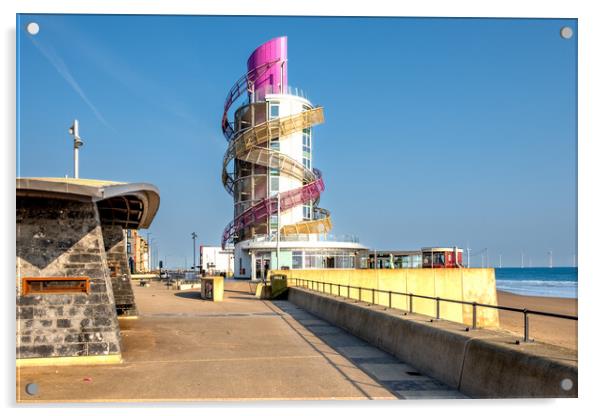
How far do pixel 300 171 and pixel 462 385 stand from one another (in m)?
41.0

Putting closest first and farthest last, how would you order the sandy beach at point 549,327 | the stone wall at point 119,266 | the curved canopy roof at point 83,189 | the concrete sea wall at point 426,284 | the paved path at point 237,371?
the paved path at point 237,371 < the curved canopy roof at point 83,189 < the stone wall at point 119,266 < the sandy beach at point 549,327 < the concrete sea wall at point 426,284

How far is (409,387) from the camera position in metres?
8.67

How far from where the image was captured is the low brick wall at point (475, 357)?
6.61 meters

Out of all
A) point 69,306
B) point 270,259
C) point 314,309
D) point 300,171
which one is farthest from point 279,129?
point 69,306

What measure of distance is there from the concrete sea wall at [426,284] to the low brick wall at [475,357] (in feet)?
62.0

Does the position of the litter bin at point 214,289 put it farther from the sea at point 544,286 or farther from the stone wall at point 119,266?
the sea at point 544,286

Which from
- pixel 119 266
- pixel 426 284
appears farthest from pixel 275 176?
pixel 119 266

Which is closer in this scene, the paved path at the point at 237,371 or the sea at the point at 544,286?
the paved path at the point at 237,371

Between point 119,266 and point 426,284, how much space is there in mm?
21736

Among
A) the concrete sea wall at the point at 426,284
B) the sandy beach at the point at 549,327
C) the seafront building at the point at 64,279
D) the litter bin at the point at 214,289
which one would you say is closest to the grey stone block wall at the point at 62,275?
the seafront building at the point at 64,279

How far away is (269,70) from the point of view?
164 ft

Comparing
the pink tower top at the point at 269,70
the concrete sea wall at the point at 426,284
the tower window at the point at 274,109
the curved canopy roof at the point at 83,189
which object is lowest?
the concrete sea wall at the point at 426,284

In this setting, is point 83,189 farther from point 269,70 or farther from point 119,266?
point 269,70
